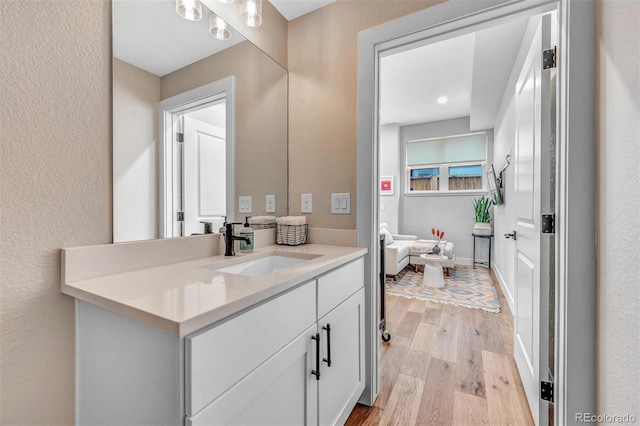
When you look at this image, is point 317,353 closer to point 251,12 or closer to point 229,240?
point 229,240

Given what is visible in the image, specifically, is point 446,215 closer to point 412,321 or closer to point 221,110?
point 412,321

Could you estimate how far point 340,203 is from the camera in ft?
5.32

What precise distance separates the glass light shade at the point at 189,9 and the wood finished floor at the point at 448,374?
205 centimetres

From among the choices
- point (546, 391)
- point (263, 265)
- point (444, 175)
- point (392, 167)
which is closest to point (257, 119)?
point (263, 265)

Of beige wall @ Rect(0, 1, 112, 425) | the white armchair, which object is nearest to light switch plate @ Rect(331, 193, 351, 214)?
beige wall @ Rect(0, 1, 112, 425)

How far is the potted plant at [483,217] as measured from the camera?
4625 mm

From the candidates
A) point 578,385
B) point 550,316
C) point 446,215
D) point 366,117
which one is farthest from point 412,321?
point 446,215

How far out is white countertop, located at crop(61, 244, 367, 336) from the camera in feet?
1.97

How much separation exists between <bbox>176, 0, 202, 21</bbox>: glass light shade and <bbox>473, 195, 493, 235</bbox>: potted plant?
4.78 metres

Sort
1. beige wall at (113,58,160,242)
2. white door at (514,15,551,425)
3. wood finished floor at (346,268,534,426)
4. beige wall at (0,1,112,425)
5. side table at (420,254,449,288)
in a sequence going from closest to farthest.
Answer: beige wall at (0,1,112,425) < beige wall at (113,58,160,242) < white door at (514,15,551,425) < wood finished floor at (346,268,534,426) < side table at (420,254,449,288)

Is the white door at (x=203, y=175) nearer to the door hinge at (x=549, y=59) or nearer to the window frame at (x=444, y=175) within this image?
the door hinge at (x=549, y=59)

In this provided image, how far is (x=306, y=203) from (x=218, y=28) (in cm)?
101

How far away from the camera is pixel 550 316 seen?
4.31 ft

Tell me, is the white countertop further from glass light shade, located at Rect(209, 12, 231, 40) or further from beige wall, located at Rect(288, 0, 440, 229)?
glass light shade, located at Rect(209, 12, 231, 40)
